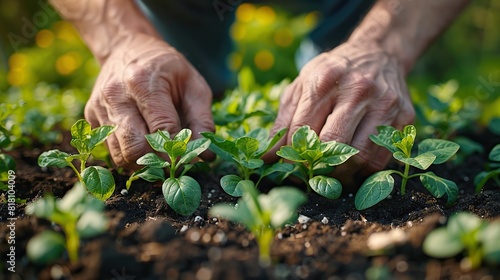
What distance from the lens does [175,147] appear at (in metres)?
1.55

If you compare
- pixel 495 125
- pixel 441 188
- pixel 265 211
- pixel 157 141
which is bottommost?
pixel 495 125

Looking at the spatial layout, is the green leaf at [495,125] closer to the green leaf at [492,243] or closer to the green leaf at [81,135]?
the green leaf at [492,243]

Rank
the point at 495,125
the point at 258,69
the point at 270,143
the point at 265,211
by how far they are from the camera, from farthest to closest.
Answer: the point at 258,69 < the point at 495,125 < the point at 270,143 < the point at 265,211

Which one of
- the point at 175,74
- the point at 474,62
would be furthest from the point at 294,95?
the point at 474,62

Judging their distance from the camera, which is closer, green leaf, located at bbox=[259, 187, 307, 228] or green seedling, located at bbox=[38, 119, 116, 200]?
green leaf, located at bbox=[259, 187, 307, 228]

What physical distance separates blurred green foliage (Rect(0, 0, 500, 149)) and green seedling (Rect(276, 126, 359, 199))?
0.38m

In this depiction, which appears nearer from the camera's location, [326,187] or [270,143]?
[326,187]

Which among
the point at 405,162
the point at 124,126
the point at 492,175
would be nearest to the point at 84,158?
the point at 124,126

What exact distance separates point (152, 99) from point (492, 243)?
44.4 inches

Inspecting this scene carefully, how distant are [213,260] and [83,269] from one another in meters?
0.26

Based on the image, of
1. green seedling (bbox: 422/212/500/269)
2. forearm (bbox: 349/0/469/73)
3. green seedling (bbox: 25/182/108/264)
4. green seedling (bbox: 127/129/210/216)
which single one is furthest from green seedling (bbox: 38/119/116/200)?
forearm (bbox: 349/0/469/73)

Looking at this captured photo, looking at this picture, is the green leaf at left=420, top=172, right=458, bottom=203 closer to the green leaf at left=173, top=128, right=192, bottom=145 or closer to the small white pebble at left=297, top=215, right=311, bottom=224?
the small white pebble at left=297, top=215, right=311, bottom=224

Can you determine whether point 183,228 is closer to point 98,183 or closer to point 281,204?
point 98,183

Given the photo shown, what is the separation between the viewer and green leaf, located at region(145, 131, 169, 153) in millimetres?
1566
